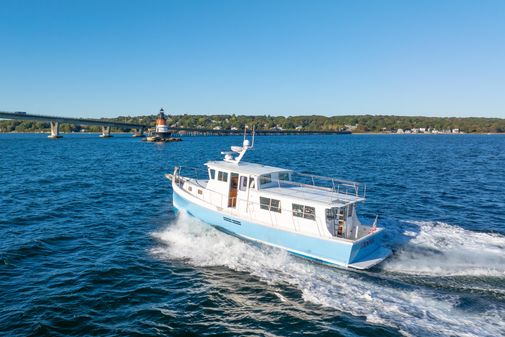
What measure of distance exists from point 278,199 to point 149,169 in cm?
3729

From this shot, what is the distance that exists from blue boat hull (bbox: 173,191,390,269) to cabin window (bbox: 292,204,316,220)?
3.32ft

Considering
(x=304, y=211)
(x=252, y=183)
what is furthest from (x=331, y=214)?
(x=252, y=183)

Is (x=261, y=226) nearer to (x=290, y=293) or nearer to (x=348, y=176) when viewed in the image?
(x=290, y=293)

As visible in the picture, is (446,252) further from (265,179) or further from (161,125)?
(161,125)

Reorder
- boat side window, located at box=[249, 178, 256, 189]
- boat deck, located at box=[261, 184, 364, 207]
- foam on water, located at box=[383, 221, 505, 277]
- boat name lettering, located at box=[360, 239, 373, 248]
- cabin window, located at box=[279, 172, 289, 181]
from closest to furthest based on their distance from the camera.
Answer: foam on water, located at box=[383, 221, 505, 277]
boat name lettering, located at box=[360, 239, 373, 248]
boat deck, located at box=[261, 184, 364, 207]
boat side window, located at box=[249, 178, 256, 189]
cabin window, located at box=[279, 172, 289, 181]

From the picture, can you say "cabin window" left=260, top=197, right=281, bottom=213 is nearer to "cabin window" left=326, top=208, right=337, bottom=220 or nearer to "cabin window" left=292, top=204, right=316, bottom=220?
"cabin window" left=292, top=204, right=316, bottom=220

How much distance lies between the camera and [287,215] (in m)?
18.5

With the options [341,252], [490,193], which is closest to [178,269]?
[341,252]

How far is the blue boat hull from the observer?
1648 cm

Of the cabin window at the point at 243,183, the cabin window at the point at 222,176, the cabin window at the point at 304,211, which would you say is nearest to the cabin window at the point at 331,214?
the cabin window at the point at 304,211

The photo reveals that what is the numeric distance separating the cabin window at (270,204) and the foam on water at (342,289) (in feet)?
7.04

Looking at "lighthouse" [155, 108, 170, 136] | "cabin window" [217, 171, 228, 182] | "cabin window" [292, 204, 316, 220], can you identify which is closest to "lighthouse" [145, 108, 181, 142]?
"lighthouse" [155, 108, 170, 136]

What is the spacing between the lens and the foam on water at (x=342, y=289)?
11680mm

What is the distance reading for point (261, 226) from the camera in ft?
61.6
